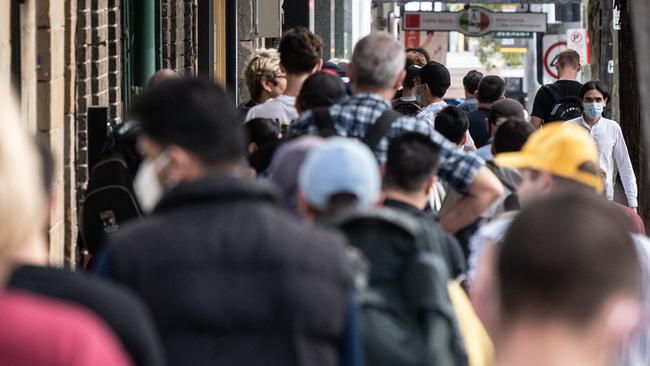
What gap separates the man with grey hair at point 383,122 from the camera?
6.79 meters

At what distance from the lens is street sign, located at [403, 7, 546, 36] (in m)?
38.7

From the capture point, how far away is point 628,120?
16484 millimetres

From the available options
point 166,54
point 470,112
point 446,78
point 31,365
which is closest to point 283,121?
point 446,78

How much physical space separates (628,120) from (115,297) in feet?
43.4

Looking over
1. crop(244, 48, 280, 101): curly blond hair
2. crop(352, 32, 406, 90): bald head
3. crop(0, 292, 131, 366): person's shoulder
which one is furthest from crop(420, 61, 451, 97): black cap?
crop(0, 292, 131, 366): person's shoulder

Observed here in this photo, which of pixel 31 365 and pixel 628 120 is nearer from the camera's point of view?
pixel 31 365

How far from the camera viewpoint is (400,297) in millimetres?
4602

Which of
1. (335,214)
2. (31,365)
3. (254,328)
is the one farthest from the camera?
(335,214)

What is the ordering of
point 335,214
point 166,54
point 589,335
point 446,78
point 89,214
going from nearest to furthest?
point 589,335, point 335,214, point 89,214, point 446,78, point 166,54

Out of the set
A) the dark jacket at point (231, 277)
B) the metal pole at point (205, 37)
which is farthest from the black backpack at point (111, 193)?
the metal pole at point (205, 37)

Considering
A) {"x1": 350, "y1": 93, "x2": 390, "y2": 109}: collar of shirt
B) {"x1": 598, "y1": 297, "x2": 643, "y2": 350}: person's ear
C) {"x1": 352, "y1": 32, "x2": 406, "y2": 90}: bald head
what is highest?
{"x1": 352, "y1": 32, "x2": 406, "y2": 90}: bald head

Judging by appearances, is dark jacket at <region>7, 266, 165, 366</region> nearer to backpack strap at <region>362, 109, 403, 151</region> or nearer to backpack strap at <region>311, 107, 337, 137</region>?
backpack strap at <region>362, 109, 403, 151</region>

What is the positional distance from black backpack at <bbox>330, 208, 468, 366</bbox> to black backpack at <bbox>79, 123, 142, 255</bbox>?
2728 mm

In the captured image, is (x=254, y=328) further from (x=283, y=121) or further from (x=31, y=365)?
(x=283, y=121)
